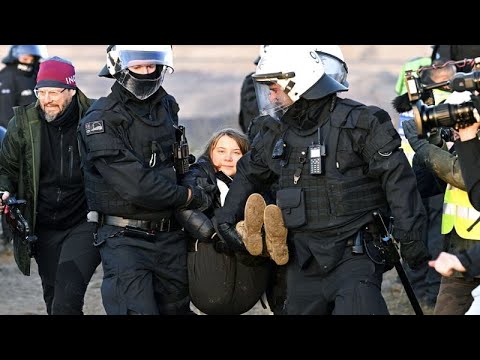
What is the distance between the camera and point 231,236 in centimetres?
667

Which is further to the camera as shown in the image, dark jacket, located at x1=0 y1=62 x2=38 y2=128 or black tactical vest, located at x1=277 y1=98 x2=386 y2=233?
dark jacket, located at x1=0 y1=62 x2=38 y2=128

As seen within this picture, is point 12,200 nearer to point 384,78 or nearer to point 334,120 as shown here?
point 334,120

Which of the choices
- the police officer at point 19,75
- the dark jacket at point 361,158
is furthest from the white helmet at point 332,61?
the police officer at point 19,75

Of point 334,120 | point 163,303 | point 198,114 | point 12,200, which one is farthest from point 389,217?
point 198,114

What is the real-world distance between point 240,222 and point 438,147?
132 cm

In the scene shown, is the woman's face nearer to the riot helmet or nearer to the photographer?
the riot helmet

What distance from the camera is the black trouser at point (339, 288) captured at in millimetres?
6051

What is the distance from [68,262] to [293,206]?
5.82 feet

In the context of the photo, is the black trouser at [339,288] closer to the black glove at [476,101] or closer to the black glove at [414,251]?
the black glove at [414,251]

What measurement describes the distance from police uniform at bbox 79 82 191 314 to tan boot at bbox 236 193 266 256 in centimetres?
51

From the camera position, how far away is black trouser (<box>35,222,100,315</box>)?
7.22 metres

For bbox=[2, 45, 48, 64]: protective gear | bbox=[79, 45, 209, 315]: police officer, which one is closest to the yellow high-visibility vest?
bbox=[79, 45, 209, 315]: police officer

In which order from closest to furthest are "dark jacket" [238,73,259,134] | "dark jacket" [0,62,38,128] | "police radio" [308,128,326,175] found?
"police radio" [308,128,326,175]
"dark jacket" [238,73,259,134]
"dark jacket" [0,62,38,128]

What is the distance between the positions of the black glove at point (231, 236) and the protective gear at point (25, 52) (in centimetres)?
661
